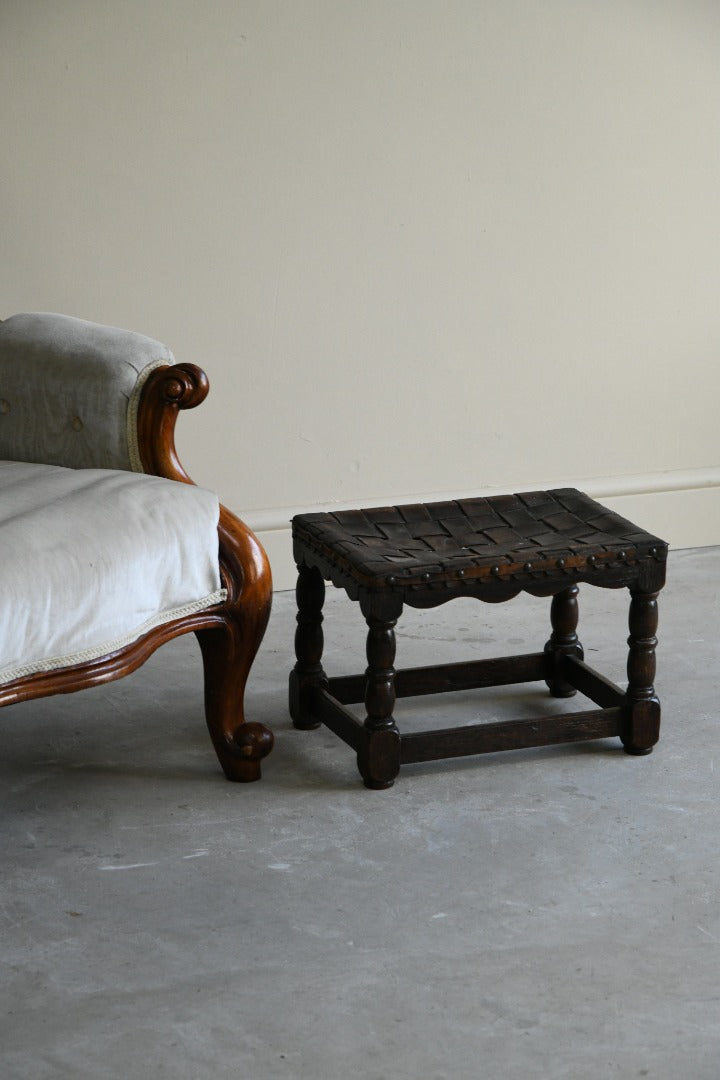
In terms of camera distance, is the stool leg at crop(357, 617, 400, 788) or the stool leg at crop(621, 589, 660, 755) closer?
the stool leg at crop(357, 617, 400, 788)

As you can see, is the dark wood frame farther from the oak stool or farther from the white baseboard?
the white baseboard

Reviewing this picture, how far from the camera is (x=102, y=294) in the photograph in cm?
253

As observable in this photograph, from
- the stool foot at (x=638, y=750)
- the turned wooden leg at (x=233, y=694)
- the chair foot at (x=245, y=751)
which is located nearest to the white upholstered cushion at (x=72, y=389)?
the turned wooden leg at (x=233, y=694)

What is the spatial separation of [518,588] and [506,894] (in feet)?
1.39

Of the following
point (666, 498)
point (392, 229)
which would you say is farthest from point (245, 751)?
point (666, 498)

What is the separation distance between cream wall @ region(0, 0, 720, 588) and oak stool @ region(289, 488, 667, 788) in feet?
2.45

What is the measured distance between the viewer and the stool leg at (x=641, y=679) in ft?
6.16

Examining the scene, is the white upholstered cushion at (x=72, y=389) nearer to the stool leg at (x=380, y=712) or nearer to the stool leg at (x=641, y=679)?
the stool leg at (x=380, y=712)

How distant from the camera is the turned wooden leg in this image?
1771 millimetres

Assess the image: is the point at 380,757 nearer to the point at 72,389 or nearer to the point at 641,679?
the point at 641,679

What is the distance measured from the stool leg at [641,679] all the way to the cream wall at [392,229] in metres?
0.99

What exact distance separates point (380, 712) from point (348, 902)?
1.02 ft

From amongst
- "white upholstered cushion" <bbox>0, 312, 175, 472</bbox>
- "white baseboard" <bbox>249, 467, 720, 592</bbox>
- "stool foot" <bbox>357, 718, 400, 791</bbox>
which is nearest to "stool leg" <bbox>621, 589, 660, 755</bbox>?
"stool foot" <bbox>357, 718, 400, 791</bbox>

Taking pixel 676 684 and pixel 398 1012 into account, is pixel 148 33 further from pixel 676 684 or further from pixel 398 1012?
pixel 398 1012
